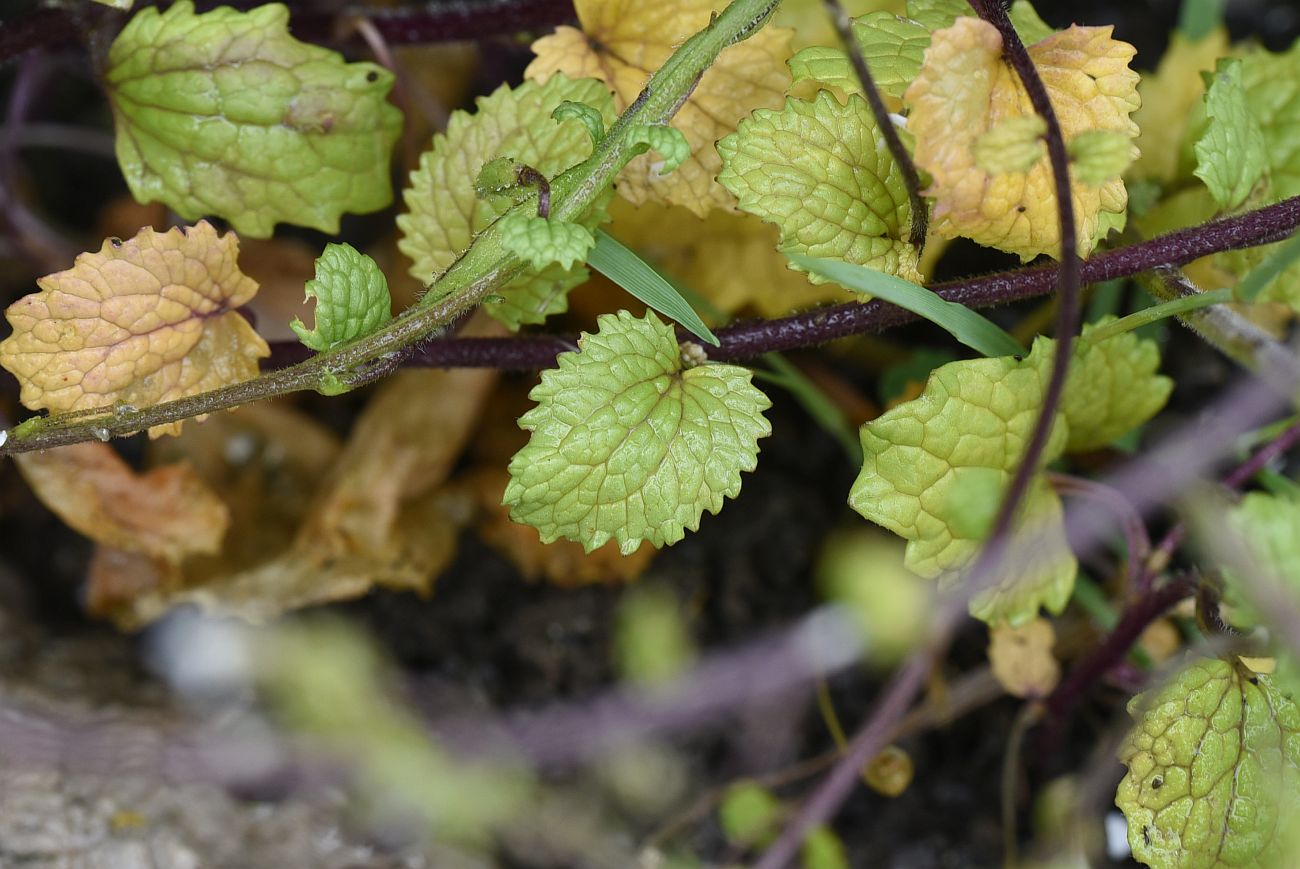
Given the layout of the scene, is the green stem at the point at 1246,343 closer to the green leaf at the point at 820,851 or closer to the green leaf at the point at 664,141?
the green leaf at the point at 664,141

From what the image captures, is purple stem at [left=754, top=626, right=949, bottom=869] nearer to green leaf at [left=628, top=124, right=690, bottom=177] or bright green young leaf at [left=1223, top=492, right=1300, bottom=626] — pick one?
bright green young leaf at [left=1223, top=492, right=1300, bottom=626]

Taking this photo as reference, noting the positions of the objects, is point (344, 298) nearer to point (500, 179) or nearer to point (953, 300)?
point (500, 179)

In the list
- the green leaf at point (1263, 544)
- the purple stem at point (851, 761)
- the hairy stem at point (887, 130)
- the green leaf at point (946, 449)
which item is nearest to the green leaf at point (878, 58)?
the hairy stem at point (887, 130)

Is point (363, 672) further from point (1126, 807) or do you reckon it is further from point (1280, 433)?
point (1280, 433)

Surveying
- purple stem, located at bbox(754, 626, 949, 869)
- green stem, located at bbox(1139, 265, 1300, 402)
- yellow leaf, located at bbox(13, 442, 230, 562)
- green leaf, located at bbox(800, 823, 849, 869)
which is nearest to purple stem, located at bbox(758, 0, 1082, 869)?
green stem, located at bbox(1139, 265, 1300, 402)

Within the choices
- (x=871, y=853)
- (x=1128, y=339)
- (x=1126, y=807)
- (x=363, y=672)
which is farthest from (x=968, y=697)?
(x=363, y=672)

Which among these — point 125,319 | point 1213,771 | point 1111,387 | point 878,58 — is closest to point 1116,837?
point 1213,771

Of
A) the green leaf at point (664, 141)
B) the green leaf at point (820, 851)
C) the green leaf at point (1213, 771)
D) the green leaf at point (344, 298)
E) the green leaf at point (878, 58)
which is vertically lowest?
the green leaf at point (820, 851)
